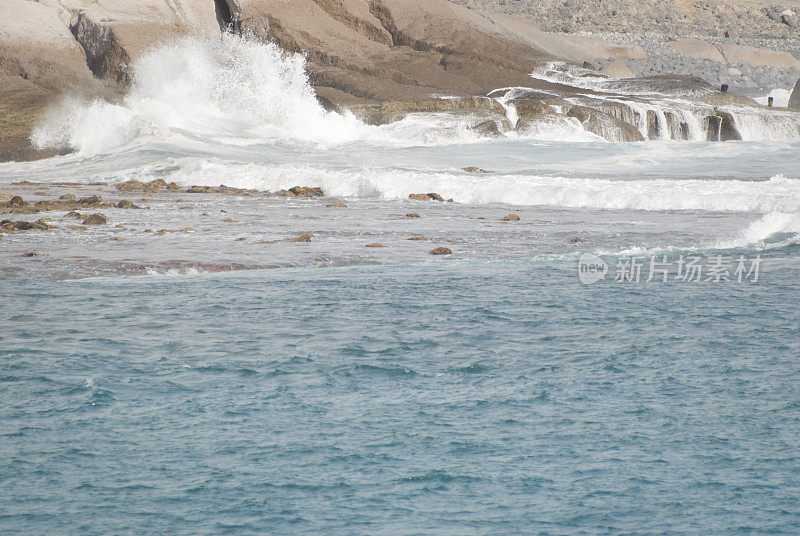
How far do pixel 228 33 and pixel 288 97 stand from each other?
5865 millimetres

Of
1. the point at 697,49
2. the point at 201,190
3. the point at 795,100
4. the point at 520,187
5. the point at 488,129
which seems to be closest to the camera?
the point at 520,187

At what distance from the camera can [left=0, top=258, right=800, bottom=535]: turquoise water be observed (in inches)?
149

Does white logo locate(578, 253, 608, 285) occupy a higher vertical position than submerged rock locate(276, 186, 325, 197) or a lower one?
lower

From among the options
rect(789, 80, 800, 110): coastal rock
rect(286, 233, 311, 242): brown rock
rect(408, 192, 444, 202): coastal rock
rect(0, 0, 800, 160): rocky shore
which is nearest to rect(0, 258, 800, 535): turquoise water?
rect(286, 233, 311, 242): brown rock

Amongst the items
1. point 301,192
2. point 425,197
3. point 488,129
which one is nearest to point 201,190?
point 301,192

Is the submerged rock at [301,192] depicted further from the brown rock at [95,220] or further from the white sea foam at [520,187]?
the brown rock at [95,220]

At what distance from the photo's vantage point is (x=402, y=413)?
15.9 feet

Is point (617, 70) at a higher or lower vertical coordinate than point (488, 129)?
higher

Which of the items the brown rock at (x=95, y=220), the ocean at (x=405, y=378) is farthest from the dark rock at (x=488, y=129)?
the brown rock at (x=95, y=220)

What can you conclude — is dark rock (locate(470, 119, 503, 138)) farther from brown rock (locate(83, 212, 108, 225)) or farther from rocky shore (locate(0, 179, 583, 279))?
brown rock (locate(83, 212, 108, 225))

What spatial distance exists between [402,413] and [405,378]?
2.00 feet

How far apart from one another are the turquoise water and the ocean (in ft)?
0.06

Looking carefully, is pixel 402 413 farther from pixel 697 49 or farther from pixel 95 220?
pixel 697 49

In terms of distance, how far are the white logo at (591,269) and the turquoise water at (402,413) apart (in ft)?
2.21
